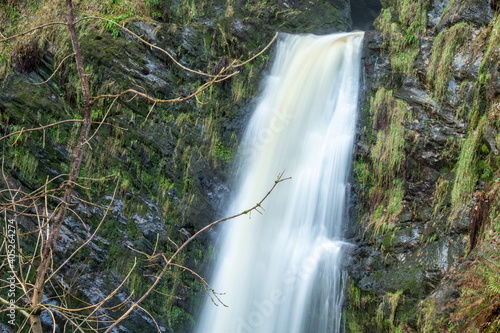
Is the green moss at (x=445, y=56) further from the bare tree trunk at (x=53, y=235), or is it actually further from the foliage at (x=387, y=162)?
the bare tree trunk at (x=53, y=235)

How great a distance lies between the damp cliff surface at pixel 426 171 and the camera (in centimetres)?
558

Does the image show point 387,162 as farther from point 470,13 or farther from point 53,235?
point 53,235

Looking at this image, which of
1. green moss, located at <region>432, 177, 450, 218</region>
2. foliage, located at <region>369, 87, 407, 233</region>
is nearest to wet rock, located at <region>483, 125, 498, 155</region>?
green moss, located at <region>432, 177, 450, 218</region>

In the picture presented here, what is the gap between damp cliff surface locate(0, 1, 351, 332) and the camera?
6.87m

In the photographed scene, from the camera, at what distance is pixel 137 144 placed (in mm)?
7762

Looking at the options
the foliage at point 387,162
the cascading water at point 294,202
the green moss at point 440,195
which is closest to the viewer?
the green moss at point 440,195

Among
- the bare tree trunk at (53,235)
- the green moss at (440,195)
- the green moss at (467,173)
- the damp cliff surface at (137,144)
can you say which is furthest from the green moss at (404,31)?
the bare tree trunk at (53,235)

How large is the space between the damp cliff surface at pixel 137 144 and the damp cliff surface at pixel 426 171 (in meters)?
2.84

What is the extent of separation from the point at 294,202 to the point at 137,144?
10.6 feet

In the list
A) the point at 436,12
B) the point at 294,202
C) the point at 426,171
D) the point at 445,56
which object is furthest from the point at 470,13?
the point at 294,202

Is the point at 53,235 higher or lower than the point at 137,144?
higher

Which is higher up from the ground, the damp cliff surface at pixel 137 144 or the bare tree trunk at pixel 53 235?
the bare tree trunk at pixel 53 235

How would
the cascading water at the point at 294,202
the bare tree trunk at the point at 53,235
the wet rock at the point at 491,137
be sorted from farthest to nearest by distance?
the cascading water at the point at 294,202, the wet rock at the point at 491,137, the bare tree trunk at the point at 53,235

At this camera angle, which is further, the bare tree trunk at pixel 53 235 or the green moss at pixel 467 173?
the green moss at pixel 467 173
